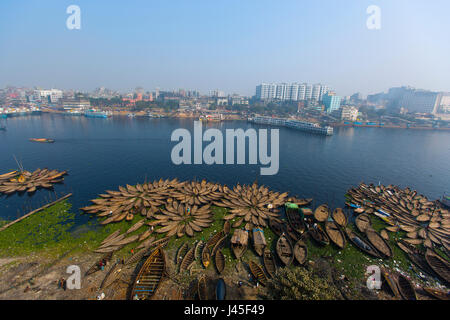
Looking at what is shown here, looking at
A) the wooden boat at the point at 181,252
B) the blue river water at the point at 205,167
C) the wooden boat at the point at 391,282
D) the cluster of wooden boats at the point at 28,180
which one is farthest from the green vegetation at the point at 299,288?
the cluster of wooden boats at the point at 28,180

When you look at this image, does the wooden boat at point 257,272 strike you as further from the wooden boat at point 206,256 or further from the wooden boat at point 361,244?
the wooden boat at point 361,244

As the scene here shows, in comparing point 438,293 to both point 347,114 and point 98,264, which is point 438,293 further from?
point 347,114

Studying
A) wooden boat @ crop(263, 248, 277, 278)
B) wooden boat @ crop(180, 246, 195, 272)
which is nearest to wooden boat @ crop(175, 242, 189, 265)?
wooden boat @ crop(180, 246, 195, 272)

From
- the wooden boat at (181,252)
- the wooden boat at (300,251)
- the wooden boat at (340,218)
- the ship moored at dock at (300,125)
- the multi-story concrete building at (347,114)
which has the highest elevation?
the multi-story concrete building at (347,114)

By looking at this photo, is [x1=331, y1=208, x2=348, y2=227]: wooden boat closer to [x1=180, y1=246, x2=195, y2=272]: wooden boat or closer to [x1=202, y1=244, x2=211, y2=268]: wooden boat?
[x1=202, y1=244, x2=211, y2=268]: wooden boat

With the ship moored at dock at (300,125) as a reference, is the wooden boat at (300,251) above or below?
below

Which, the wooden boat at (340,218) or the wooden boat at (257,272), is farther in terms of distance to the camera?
the wooden boat at (340,218)
